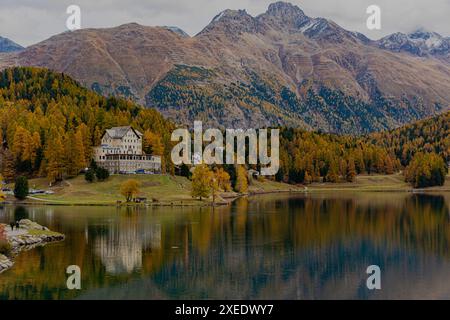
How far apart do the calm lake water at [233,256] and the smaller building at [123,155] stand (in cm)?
5917

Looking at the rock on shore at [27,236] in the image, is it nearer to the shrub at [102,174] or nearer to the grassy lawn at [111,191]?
the grassy lawn at [111,191]

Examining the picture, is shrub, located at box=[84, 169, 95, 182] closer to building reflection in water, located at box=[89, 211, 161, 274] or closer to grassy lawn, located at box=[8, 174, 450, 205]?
grassy lawn, located at box=[8, 174, 450, 205]

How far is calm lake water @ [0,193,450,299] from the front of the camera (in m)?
59.0

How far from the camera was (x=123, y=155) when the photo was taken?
18562 cm

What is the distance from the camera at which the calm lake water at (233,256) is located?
58969 mm

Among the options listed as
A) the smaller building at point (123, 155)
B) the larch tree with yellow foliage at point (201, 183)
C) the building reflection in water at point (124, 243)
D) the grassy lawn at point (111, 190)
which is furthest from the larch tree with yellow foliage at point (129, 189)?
the building reflection in water at point (124, 243)

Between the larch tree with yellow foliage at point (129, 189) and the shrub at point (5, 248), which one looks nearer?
the shrub at point (5, 248)

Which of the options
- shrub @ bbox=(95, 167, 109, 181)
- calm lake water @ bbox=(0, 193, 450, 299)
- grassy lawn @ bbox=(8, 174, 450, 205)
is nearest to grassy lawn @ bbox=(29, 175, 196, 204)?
grassy lawn @ bbox=(8, 174, 450, 205)

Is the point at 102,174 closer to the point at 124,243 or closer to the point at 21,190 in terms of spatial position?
the point at 21,190

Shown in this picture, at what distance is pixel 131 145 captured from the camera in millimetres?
198125

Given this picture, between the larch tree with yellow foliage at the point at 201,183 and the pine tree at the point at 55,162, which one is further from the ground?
the pine tree at the point at 55,162

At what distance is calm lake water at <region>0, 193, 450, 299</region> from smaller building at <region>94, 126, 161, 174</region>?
59.2m

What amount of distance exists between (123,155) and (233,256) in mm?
113388
